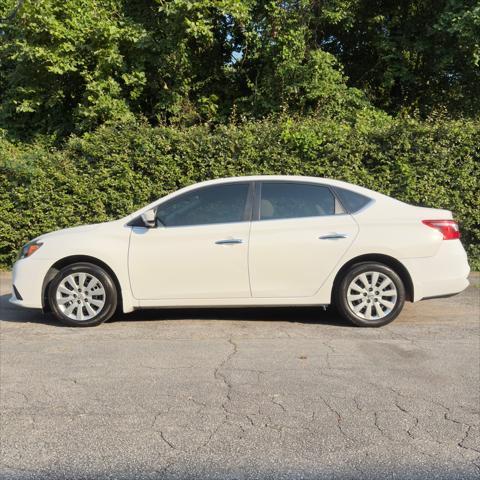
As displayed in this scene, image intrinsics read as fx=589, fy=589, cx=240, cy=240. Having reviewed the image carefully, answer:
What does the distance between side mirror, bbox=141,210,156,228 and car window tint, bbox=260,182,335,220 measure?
1.16 m

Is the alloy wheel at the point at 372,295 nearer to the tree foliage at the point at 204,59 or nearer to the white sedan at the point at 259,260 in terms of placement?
the white sedan at the point at 259,260

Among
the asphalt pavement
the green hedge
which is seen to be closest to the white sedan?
the asphalt pavement

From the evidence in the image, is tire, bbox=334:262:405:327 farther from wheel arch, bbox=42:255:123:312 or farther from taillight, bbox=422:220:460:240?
wheel arch, bbox=42:255:123:312

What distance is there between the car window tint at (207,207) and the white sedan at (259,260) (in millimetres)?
15

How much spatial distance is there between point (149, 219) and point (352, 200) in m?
2.20

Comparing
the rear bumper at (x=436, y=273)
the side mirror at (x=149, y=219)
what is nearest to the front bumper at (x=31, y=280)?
the side mirror at (x=149, y=219)

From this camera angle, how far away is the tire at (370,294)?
6.21 metres

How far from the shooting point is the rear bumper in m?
6.19

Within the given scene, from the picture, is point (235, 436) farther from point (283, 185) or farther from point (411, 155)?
point (411, 155)

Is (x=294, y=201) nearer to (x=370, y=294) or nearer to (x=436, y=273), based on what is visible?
(x=370, y=294)

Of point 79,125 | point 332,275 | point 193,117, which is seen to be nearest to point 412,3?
point 193,117

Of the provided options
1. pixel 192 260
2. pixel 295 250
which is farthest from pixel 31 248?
pixel 295 250

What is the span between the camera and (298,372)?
477 cm

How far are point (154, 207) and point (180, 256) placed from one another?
0.66m
